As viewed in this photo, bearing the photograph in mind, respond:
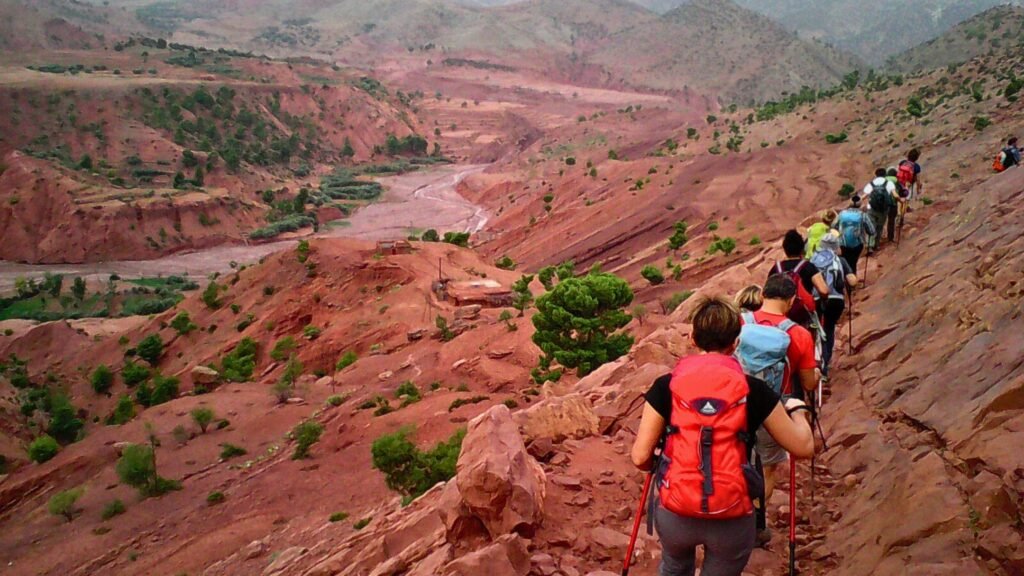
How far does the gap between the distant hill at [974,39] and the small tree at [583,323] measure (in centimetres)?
6566

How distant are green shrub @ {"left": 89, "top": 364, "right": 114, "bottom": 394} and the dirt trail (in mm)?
24685

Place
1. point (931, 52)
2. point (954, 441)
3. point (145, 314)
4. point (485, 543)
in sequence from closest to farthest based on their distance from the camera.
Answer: point (954, 441)
point (485, 543)
point (145, 314)
point (931, 52)

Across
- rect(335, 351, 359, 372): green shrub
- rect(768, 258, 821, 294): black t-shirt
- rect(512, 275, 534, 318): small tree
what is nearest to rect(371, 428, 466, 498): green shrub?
rect(768, 258, 821, 294): black t-shirt

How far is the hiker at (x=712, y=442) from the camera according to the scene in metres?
3.17

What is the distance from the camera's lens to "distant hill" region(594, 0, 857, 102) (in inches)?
4852

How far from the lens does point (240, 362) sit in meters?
31.9

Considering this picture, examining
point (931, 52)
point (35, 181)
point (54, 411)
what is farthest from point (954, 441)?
point (931, 52)

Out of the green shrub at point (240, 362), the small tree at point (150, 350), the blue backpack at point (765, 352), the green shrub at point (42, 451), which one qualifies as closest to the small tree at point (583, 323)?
the blue backpack at point (765, 352)

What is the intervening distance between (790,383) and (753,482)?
1615mm

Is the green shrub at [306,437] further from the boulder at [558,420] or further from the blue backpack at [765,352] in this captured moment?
the blue backpack at [765,352]

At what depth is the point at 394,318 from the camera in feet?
102

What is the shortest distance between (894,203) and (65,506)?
73.2 ft

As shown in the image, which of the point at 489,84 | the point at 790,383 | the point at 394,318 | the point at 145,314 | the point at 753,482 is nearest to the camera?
the point at 753,482

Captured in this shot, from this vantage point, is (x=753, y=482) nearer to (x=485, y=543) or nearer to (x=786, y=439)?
(x=786, y=439)
